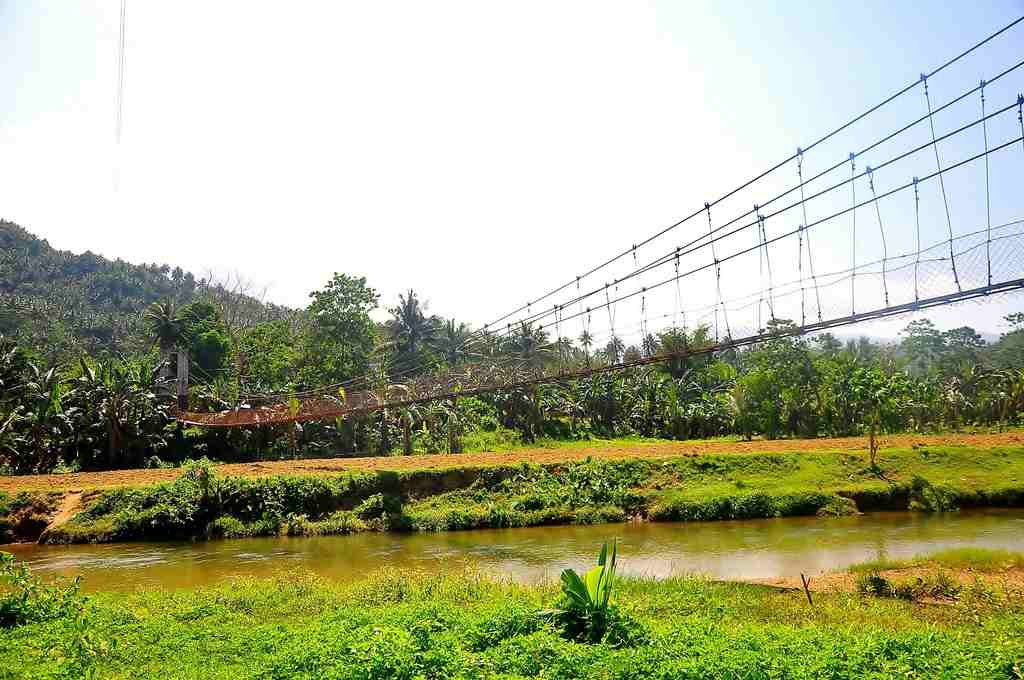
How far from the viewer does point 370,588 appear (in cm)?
1117

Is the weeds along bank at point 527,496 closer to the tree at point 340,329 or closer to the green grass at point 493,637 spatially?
the green grass at point 493,637

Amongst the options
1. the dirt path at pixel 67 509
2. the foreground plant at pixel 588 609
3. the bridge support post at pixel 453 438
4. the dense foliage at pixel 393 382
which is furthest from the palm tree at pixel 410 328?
the foreground plant at pixel 588 609

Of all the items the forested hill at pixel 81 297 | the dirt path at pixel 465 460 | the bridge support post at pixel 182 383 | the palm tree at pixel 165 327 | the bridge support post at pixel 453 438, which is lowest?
the dirt path at pixel 465 460

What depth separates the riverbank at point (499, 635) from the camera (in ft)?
20.1

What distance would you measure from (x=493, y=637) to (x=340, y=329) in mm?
29495

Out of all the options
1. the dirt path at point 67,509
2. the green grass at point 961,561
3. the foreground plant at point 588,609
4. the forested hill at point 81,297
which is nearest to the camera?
the foreground plant at point 588,609

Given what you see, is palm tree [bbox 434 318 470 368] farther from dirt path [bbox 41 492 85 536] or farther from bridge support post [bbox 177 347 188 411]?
dirt path [bbox 41 492 85 536]

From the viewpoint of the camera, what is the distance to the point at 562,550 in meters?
16.1

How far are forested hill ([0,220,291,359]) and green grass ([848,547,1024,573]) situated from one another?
36.2m

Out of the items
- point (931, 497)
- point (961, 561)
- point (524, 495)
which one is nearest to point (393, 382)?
point (524, 495)

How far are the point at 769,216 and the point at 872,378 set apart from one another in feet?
76.4

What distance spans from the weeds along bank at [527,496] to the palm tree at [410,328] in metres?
21.3

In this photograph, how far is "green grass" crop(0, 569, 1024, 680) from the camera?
6.11 m

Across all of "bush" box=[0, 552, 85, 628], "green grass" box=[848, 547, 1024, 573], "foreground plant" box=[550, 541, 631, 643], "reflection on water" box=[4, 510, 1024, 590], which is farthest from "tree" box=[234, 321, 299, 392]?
"foreground plant" box=[550, 541, 631, 643]
